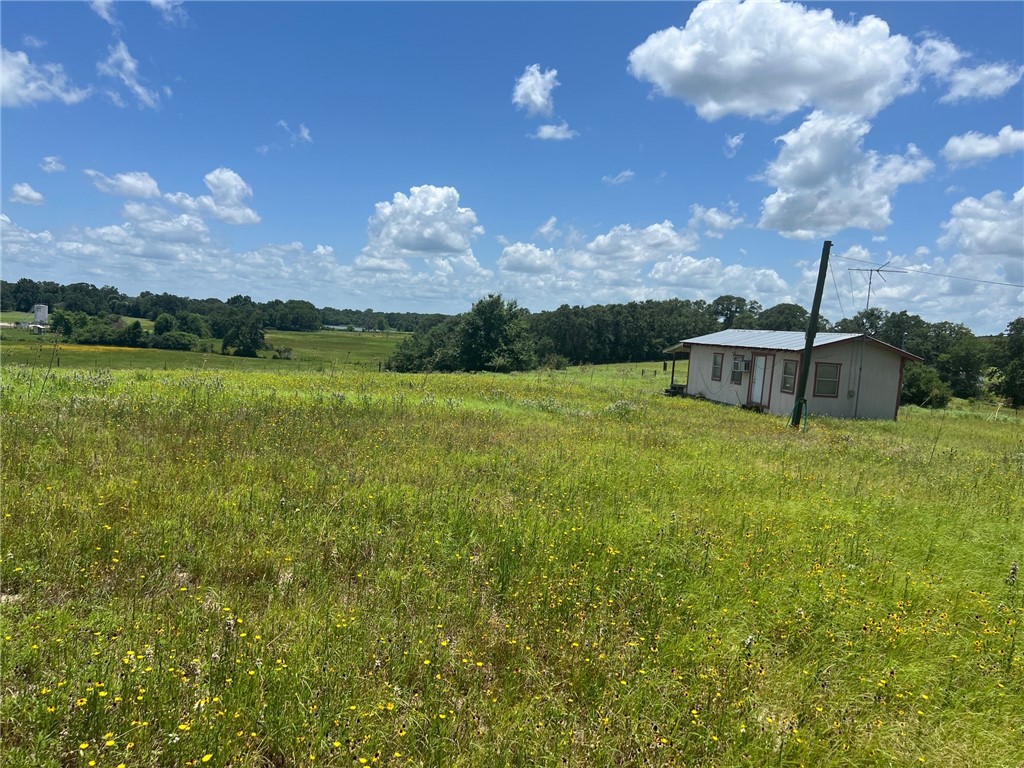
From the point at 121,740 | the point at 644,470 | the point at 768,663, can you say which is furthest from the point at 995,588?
the point at 121,740

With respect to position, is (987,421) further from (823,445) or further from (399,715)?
(399,715)

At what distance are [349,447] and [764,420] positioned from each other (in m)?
15.5

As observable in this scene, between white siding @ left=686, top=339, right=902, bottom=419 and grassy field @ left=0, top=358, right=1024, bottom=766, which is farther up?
white siding @ left=686, top=339, right=902, bottom=419

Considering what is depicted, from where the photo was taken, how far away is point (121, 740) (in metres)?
2.58

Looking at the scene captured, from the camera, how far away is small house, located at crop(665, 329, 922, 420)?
73.5 ft

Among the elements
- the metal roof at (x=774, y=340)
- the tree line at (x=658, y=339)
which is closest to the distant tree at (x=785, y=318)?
the tree line at (x=658, y=339)

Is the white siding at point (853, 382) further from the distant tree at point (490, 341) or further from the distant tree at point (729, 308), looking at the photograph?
the distant tree at point (729, 308)

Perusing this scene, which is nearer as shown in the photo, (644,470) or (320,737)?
(320,737)

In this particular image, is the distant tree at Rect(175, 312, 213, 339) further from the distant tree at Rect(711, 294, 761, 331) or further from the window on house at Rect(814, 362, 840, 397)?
the distant tree at Rect(711, 294, 761, 331)

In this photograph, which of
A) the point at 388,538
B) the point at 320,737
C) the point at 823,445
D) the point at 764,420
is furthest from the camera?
the point at 764,420

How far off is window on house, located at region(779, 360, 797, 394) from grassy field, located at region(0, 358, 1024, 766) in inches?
551

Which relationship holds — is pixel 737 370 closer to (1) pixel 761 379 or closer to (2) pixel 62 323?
(1) pixel 761 379

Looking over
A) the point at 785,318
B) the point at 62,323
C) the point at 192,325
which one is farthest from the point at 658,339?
the point at 62,323

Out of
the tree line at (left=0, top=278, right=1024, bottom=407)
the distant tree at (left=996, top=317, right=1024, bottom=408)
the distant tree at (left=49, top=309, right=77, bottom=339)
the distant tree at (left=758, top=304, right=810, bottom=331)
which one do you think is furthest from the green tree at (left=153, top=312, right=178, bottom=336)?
the distant tree at (left=758, top=304, right=810, bottom=331)
